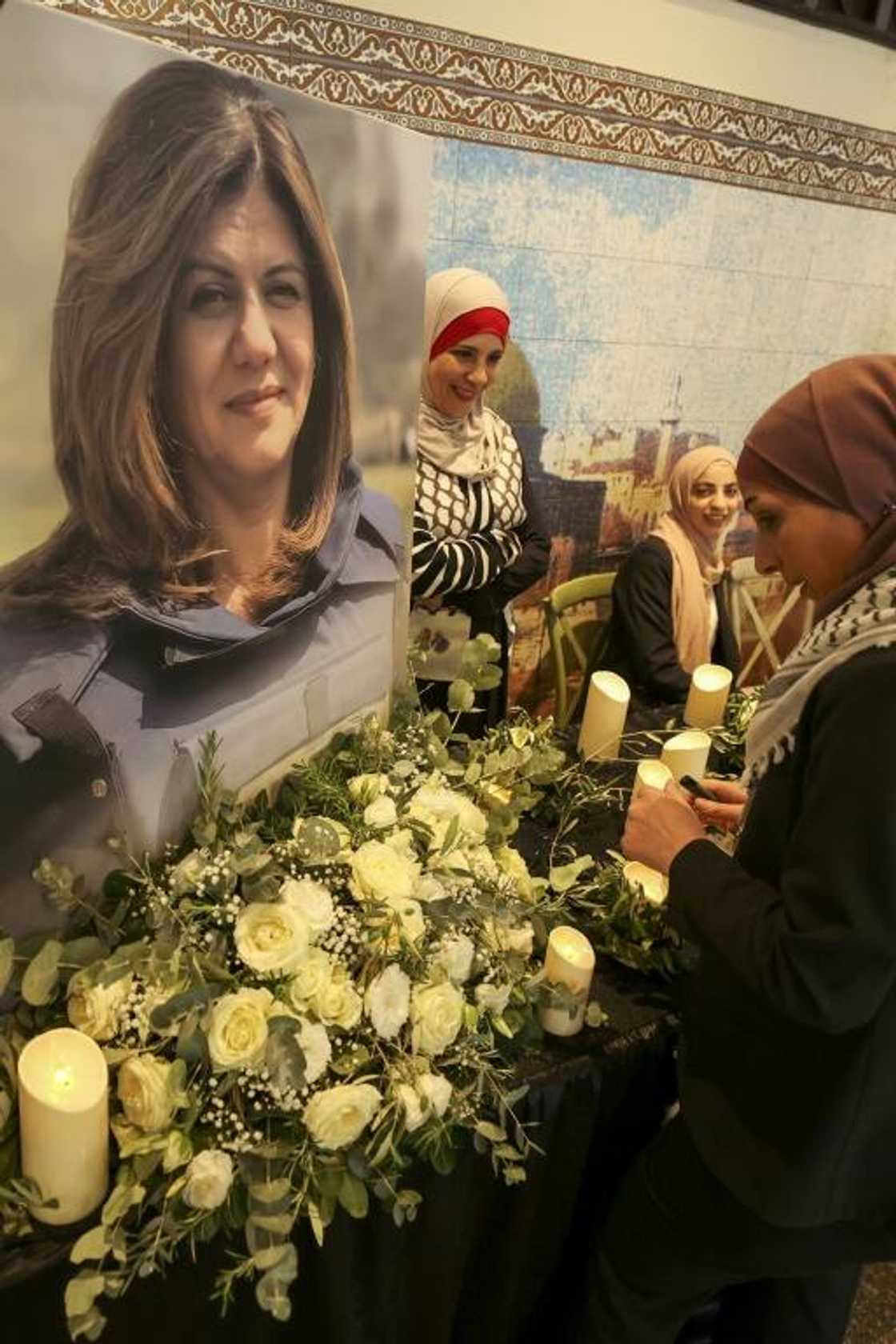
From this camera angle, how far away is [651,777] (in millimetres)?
1419

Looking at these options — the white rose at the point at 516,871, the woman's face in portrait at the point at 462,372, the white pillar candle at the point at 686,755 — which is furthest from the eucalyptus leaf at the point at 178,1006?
the woman's face in portrait at the point at 462,372

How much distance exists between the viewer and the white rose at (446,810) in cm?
117

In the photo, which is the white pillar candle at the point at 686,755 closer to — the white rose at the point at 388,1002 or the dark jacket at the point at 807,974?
the dark jacket at the point at 807,974

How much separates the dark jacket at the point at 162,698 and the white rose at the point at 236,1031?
23 centimetres

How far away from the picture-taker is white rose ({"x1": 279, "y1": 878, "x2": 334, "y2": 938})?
0.96 meters

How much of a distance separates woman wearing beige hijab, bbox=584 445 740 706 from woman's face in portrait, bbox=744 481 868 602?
1.52 m

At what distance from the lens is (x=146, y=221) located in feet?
2.72

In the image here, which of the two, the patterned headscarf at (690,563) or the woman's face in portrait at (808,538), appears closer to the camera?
the woman's face in portrait at (808,538)

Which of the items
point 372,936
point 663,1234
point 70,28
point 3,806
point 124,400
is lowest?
point 663,1234

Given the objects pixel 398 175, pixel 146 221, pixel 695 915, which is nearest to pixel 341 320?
pixel 398 175

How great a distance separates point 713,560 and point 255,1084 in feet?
7.44

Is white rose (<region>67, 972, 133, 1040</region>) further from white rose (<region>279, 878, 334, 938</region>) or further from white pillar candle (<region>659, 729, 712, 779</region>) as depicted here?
white pillar candle (<region>659, 729, 712, 779</region>)

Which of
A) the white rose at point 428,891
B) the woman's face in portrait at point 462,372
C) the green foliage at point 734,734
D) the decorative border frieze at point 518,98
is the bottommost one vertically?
the green foliage at point 734,734

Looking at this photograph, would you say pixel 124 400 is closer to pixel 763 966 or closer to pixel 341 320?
pixel 341 320
